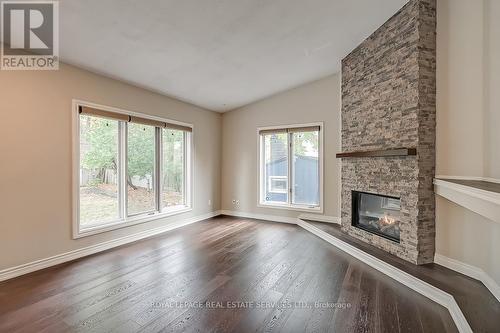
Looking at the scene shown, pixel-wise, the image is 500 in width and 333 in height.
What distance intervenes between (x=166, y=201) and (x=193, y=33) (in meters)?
3.37

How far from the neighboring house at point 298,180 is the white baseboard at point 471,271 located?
252 cm

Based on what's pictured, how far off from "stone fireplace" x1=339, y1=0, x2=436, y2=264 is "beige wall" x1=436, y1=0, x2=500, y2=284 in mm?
108

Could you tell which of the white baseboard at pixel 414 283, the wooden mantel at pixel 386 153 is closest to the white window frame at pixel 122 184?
the white baseboard at pixel 414 283

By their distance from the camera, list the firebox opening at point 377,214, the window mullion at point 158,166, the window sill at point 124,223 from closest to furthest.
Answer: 1. the firebox opening at point 377,214
2. the window sill at point 124,223
3. the window mullion at point 158,166

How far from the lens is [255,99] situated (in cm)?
579

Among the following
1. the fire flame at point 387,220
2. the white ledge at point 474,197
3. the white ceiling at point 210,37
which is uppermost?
the white ceiling at point 210,37

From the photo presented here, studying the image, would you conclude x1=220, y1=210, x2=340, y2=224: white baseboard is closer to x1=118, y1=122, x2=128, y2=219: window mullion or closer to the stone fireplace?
the stone fireplace

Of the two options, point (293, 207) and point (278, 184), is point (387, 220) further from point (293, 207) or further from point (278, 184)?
point (278, 184)

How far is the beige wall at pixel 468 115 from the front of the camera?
2.50 meters

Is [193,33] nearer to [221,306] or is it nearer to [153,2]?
[153,2]

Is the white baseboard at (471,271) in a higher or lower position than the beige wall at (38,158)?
lower

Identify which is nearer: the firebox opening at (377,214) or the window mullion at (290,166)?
the firebox opening at (377,214)

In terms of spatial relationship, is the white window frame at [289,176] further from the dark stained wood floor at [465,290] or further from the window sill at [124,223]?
the dark stained wood floor at [465,290]

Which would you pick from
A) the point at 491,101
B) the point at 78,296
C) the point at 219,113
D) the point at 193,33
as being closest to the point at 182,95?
the point at 219,113
